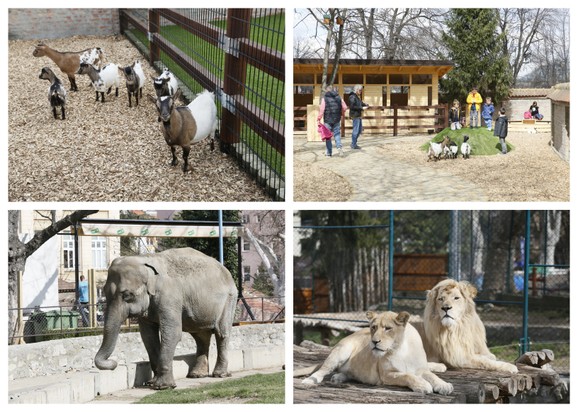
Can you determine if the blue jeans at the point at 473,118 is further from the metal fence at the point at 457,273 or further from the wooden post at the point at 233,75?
the metal fence at the point at 457,273

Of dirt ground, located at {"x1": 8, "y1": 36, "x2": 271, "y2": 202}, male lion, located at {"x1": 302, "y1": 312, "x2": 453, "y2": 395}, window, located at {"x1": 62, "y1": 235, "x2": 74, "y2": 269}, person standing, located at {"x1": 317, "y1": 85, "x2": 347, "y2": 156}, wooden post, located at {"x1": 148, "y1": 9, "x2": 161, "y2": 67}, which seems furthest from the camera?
wooden post, located at {"x1": 148, "y1": 9, "x2": 161, "y2": 67}

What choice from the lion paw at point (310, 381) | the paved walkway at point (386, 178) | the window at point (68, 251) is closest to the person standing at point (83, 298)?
the window at point (68, 251)

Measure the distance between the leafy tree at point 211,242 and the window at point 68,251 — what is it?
47.5 inches

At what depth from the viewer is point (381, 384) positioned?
316 inches

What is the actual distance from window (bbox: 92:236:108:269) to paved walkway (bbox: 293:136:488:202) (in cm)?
209

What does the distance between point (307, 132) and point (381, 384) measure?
304 centimetres

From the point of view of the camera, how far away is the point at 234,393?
832cm

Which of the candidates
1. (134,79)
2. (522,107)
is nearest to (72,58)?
(134,79)

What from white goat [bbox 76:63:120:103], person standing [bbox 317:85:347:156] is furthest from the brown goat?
person standing [bbox 317:85:347:156]

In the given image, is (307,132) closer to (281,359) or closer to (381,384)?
(281,359)

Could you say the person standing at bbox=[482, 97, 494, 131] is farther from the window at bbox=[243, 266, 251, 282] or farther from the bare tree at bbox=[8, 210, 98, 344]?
the bare tree at bbox=[8, 210, 98, 344]

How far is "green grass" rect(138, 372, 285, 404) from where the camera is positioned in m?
8.03

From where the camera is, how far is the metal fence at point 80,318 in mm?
9742

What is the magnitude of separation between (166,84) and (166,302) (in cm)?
258
